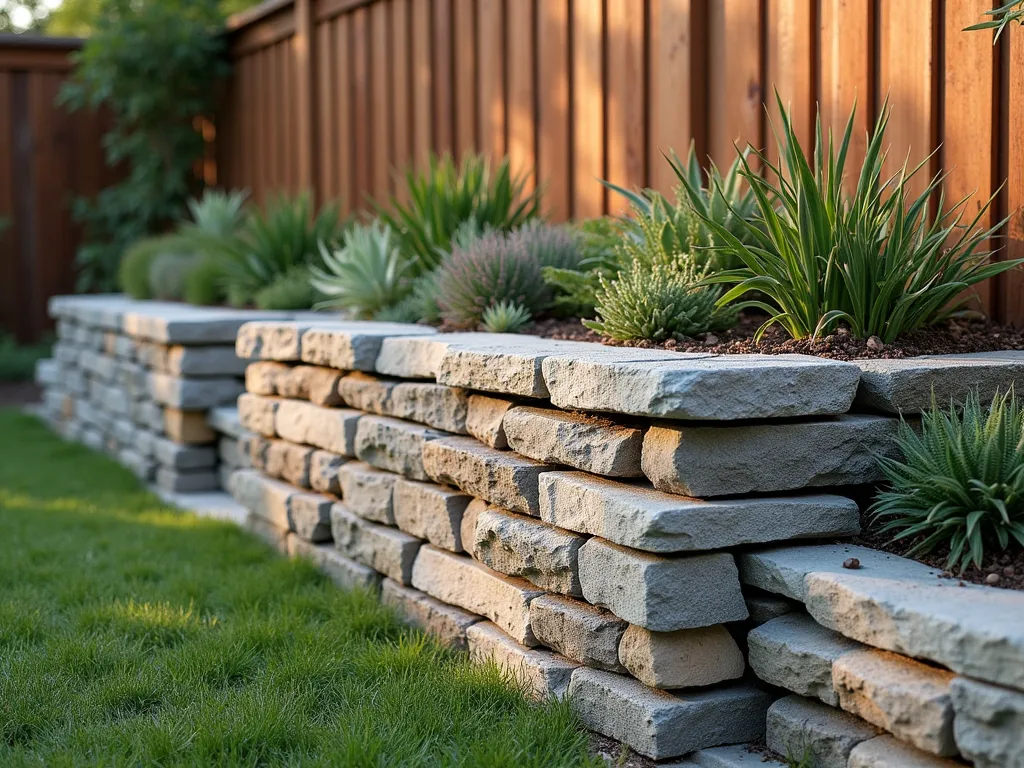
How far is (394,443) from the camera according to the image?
4219 mm

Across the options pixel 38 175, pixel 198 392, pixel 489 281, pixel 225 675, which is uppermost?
pixel 38 175

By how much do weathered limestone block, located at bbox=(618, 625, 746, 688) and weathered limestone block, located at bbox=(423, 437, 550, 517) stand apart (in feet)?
2.03

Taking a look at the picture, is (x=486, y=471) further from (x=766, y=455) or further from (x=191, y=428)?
(x=191, y=428)

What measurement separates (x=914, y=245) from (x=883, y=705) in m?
1.68

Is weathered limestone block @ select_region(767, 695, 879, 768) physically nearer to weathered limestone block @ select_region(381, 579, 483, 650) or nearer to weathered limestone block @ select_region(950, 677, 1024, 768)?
weathered limestone block @ select_region(950, 677, 1024, 768)

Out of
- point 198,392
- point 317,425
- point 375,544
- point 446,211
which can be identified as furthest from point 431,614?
point 198,392

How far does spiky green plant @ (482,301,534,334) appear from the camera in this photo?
4395 mm

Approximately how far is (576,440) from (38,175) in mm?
9719

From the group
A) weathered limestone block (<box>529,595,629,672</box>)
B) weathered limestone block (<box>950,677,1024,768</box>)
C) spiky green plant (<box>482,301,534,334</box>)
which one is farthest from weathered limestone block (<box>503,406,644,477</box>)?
weathered limestone block (<box>950,677,1024,768</box>)

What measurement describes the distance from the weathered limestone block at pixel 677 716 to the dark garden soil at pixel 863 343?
3.41ft

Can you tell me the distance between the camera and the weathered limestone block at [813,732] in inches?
101

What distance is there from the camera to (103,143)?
11461mm

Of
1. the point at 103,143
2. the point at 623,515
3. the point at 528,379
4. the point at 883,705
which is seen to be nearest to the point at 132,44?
the point at 103,143

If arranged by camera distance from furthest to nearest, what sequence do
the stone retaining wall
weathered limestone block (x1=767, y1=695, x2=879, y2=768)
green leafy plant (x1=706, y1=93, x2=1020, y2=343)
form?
1. green leafy plant (x1=706, y1=93, x2=1020, y2=343)
2. weathered limestone block (x1=767, y1=695, x2=879, y2=768)
3. the stone retaining wall
